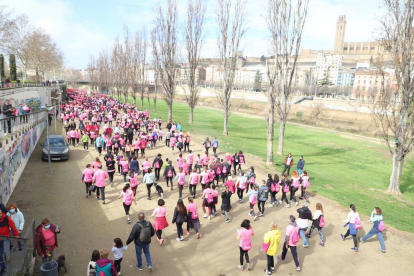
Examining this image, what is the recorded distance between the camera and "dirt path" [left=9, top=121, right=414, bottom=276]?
7.83 m

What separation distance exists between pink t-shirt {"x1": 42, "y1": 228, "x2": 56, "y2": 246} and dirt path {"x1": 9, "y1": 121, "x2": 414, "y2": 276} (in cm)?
88

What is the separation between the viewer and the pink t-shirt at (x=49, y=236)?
7.01 m

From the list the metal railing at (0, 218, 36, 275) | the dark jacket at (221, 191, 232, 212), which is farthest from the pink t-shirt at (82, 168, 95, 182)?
the dark jacket at (221, 191, 232, 212)

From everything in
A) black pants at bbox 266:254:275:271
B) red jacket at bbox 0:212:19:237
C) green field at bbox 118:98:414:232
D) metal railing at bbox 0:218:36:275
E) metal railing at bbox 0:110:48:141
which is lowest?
green field at bbox 118:98:414:232

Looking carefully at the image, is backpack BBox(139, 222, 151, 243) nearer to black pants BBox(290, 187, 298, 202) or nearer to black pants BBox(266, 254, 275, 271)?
black pants BBox(266, 254, 275, 271)

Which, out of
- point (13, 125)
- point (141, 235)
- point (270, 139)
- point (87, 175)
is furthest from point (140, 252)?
point (270, 139)

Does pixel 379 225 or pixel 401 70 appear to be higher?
Answer: pixel 401 70

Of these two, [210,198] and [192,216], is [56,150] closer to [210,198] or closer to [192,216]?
[210,198]

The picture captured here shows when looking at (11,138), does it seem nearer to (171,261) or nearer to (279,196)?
(171,261)

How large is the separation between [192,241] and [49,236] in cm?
415

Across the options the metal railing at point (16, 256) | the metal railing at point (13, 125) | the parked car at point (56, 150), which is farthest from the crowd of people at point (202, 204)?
the metal railing at point (13, 125)

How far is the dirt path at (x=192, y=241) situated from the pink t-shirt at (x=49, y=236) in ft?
2.89

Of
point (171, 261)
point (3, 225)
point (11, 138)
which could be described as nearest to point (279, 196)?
point (171, 261)

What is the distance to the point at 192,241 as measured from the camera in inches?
354
